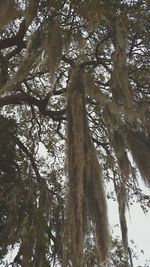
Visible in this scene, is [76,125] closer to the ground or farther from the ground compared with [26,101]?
closer to the ground

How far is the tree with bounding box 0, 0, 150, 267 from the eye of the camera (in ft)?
13.8

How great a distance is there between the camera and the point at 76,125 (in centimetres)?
437

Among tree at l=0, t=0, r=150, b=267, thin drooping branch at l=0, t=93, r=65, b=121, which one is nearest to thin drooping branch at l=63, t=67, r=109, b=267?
tree at l=0, t=0, r=150, b=267

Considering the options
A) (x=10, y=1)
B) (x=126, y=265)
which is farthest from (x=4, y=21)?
(x=126, y=265)

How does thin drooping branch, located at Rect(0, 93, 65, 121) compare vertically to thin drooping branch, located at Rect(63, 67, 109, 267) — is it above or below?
above

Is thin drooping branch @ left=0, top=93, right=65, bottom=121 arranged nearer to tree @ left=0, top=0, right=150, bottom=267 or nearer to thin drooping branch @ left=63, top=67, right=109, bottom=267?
tree @ left=0, top=0, right=150, bottom=267

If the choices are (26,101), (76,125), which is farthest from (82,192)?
(26,101)

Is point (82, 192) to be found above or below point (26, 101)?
below

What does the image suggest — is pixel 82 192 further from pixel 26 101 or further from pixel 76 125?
pixel 26 101

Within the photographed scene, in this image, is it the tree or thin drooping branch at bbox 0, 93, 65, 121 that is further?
thin drooping branch at bbox 0, 93, 65, 121

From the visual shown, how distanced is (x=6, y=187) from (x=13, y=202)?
0.51 meters

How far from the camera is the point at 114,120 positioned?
16.5ft

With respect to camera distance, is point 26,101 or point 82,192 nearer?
point 82,192

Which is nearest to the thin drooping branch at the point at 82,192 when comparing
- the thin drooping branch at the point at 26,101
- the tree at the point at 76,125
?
the tree at the point at 76,125
